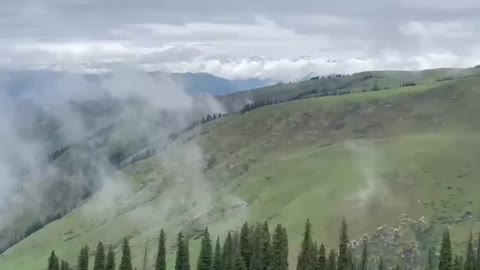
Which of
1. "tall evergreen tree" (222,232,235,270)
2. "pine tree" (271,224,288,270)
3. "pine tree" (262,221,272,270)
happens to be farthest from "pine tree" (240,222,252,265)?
"pine tree" (271,224,288,270)

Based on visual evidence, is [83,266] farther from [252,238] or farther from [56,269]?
[252,238]

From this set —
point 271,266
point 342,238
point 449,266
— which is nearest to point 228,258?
point 271,266

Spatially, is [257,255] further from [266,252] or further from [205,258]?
[205,258]

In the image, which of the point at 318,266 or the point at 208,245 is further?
the point at 208,245

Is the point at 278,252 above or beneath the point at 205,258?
above

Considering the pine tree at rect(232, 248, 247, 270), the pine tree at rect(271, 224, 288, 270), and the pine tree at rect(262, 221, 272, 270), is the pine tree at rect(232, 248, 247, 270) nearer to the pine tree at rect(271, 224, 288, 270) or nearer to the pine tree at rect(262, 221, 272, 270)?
the pine tree at rect(262, 221, 272, 270)

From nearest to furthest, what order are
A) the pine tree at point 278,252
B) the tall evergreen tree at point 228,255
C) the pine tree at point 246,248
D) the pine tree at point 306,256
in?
the pine tree at point 306,256 < the pine tree at point 278,252 < the pine tree at point 246,248 < the tall evergreen tree at point 228,255

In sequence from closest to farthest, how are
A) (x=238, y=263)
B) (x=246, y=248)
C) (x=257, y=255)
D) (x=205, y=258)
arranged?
(x=238, y=263) → (x=257, y=255) → (x=246, y=248) → (x=205, y=258)

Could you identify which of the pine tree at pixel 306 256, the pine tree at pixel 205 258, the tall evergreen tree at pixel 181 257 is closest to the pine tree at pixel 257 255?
the pine tree at pixel 306 256

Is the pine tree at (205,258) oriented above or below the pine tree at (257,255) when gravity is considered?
below

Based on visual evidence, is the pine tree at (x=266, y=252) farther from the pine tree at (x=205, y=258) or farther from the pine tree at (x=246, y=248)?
the pine tree at (x=205, y=258)

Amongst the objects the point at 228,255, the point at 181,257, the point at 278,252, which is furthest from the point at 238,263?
the point at 181,257
